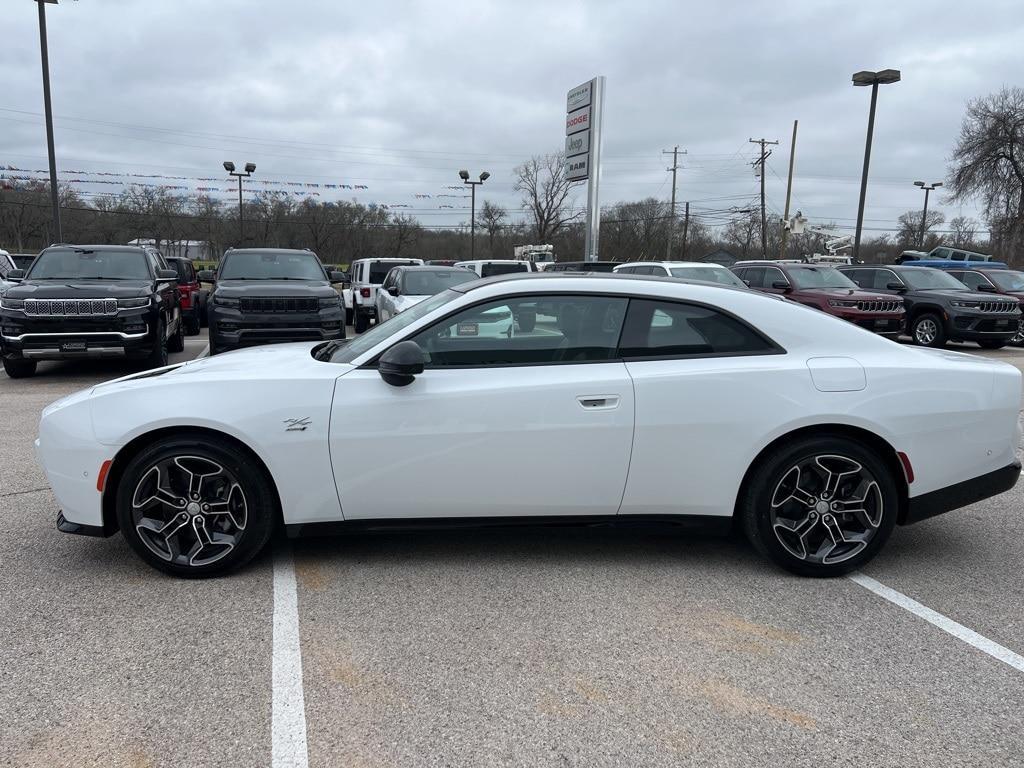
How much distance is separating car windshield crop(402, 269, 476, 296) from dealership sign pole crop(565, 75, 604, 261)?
611 cm

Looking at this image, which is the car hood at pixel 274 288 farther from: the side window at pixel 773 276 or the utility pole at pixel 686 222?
the utility pole at pixel 686 222

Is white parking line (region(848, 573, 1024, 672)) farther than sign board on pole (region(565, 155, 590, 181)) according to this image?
No

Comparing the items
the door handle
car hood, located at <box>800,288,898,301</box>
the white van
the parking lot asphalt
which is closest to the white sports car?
the door handle

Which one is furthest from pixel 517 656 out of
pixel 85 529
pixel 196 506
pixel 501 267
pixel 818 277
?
pixel 501 267

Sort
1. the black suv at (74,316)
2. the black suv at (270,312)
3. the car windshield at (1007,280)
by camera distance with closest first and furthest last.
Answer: the black suv at (74,316) → the black suv at (270,312) → the car windshield at (1007,280)

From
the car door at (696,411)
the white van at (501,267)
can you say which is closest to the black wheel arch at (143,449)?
the car door at (696,411)

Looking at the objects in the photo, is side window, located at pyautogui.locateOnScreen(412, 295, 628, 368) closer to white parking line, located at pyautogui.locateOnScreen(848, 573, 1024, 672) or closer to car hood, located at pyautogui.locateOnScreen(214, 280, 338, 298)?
white parking line, located at pyautogui.locateOnScreen(848, 573, 1024, 672)

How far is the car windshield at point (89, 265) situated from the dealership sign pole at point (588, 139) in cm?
1144

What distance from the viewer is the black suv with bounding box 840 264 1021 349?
14570mm

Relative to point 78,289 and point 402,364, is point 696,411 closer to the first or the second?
point 402,364

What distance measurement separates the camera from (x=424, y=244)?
6094 cm

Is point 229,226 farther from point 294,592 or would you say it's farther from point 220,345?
point 294,592

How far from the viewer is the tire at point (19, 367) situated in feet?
31.7

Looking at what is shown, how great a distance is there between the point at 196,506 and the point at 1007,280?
19.7 metres
